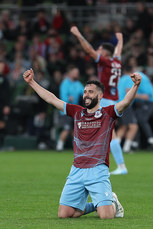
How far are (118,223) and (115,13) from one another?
1909 cm

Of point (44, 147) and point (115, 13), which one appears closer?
point (44, 147)

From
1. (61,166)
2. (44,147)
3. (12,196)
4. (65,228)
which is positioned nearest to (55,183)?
(12,196)

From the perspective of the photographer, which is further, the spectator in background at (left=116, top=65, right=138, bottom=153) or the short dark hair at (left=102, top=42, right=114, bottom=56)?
the spectator in background at (left=116, top=65, right=138, bottom=153)

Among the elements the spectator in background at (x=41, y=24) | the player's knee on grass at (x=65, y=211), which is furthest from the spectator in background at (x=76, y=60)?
the player's knee on grass at (x=65, y=211)

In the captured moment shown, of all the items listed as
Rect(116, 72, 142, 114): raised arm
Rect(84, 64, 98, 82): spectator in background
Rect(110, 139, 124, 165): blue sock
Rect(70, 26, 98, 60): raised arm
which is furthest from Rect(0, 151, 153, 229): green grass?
Rect(84, 64, 98, 82): spectator in background

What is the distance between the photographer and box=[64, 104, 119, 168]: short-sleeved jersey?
766cm

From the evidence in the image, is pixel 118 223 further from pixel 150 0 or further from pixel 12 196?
pixel 150 0

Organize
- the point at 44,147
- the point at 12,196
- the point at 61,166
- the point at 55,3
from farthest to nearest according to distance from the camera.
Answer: the point at 55,3 → the point at 44,147 → the point at 61,166 → the point at 12,196

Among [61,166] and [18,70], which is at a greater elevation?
[18,70]

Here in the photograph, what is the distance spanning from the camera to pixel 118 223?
6996 mm

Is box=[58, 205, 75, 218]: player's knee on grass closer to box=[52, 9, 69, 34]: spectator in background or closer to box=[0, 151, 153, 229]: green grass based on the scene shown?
box=[0, 151, 153, 229]: green grass

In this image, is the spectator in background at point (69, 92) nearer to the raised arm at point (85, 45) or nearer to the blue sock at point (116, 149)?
the blue sock at point (116, 149)

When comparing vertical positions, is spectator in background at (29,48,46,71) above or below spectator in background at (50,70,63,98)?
above

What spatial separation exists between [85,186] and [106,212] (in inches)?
17.3
